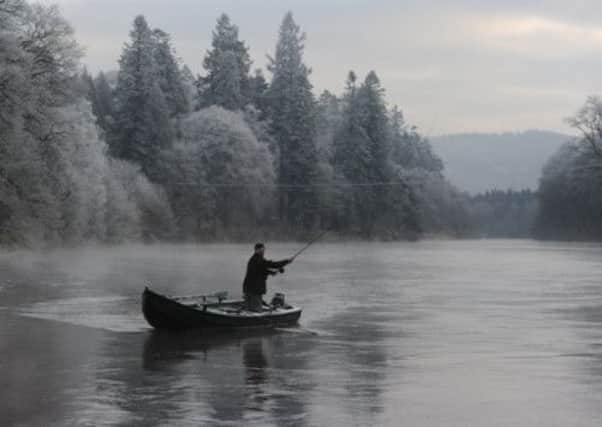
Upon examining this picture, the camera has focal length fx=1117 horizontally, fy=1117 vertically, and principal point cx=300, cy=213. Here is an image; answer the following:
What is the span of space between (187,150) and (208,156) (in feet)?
6.48

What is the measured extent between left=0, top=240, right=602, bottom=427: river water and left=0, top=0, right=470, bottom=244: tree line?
8.04 metres

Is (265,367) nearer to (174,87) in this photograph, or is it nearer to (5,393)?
(5,393)

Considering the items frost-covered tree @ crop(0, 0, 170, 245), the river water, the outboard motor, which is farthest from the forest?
the outboard motor

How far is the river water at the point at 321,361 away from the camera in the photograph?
15.1m

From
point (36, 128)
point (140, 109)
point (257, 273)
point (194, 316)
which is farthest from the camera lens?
point (140, 109)

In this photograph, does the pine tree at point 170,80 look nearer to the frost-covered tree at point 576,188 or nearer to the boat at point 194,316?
the frost-covered tree at point 576,188

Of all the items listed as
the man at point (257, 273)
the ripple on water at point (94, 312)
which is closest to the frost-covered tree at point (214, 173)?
the ripple on water at point (94, 312)

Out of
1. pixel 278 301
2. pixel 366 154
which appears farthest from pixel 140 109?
pixel 278 301

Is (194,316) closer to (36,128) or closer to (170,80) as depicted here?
(36,128)

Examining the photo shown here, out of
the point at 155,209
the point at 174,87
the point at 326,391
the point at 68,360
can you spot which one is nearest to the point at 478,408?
the point at 326,391

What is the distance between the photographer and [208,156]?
102 m

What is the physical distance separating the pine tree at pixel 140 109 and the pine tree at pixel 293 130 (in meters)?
20.6

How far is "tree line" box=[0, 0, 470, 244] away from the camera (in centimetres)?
4700

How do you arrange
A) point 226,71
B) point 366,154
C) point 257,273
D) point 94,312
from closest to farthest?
point 257,273
point 94,312
point 226,71
point 366,154
